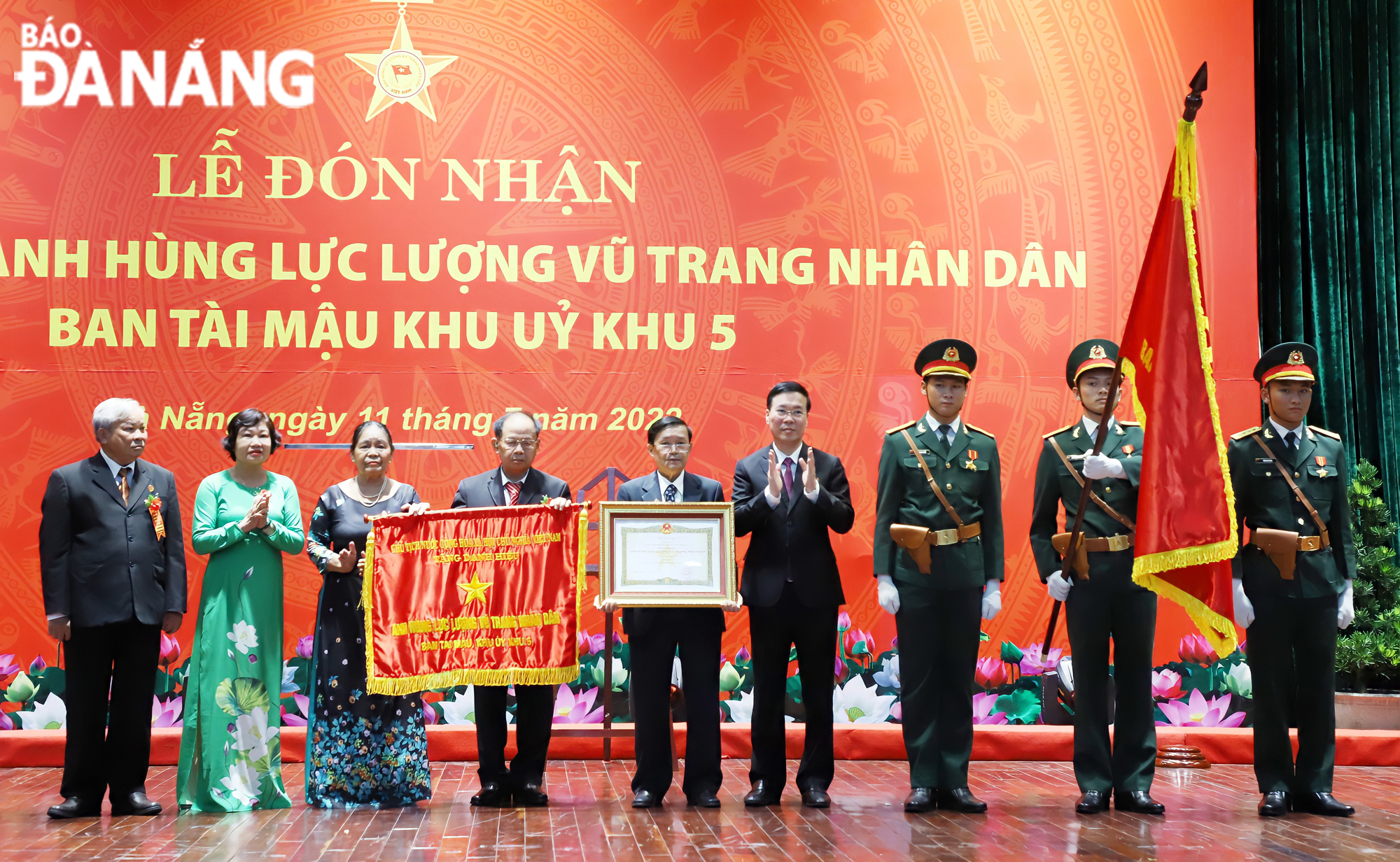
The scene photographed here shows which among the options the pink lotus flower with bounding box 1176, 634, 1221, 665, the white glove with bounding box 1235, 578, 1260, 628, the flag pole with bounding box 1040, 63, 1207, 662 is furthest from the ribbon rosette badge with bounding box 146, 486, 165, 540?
the pink lotus flower with bounding box 1176, 634, 1221, 665

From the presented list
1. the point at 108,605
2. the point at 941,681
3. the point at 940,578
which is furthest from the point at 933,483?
the point at 108,605

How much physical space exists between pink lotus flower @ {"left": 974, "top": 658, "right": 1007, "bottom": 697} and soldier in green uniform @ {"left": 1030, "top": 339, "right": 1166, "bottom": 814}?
1421 mm

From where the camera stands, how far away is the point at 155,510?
4.04 metres

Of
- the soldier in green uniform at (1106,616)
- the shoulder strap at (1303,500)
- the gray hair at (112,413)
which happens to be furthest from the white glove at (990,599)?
the gray hair at (112,413)

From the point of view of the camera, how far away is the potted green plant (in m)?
5.32

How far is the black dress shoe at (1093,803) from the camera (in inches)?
154

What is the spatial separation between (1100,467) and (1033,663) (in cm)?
196

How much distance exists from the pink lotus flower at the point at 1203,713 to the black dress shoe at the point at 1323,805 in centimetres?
151

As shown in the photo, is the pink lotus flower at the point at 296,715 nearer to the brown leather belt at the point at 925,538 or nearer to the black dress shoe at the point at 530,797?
the black dress shoe at the point at 530,797

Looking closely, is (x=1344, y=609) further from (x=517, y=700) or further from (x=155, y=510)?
(x=155, y=510)

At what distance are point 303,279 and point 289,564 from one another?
134 centimetres

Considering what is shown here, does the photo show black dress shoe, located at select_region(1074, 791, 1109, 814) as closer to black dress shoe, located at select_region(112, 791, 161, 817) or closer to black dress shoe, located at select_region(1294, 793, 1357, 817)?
black dress shoe, located at select_region(1294, 793, 1357, 817)

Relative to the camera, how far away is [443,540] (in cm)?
411

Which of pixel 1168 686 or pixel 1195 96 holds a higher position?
pixel 1195 96
